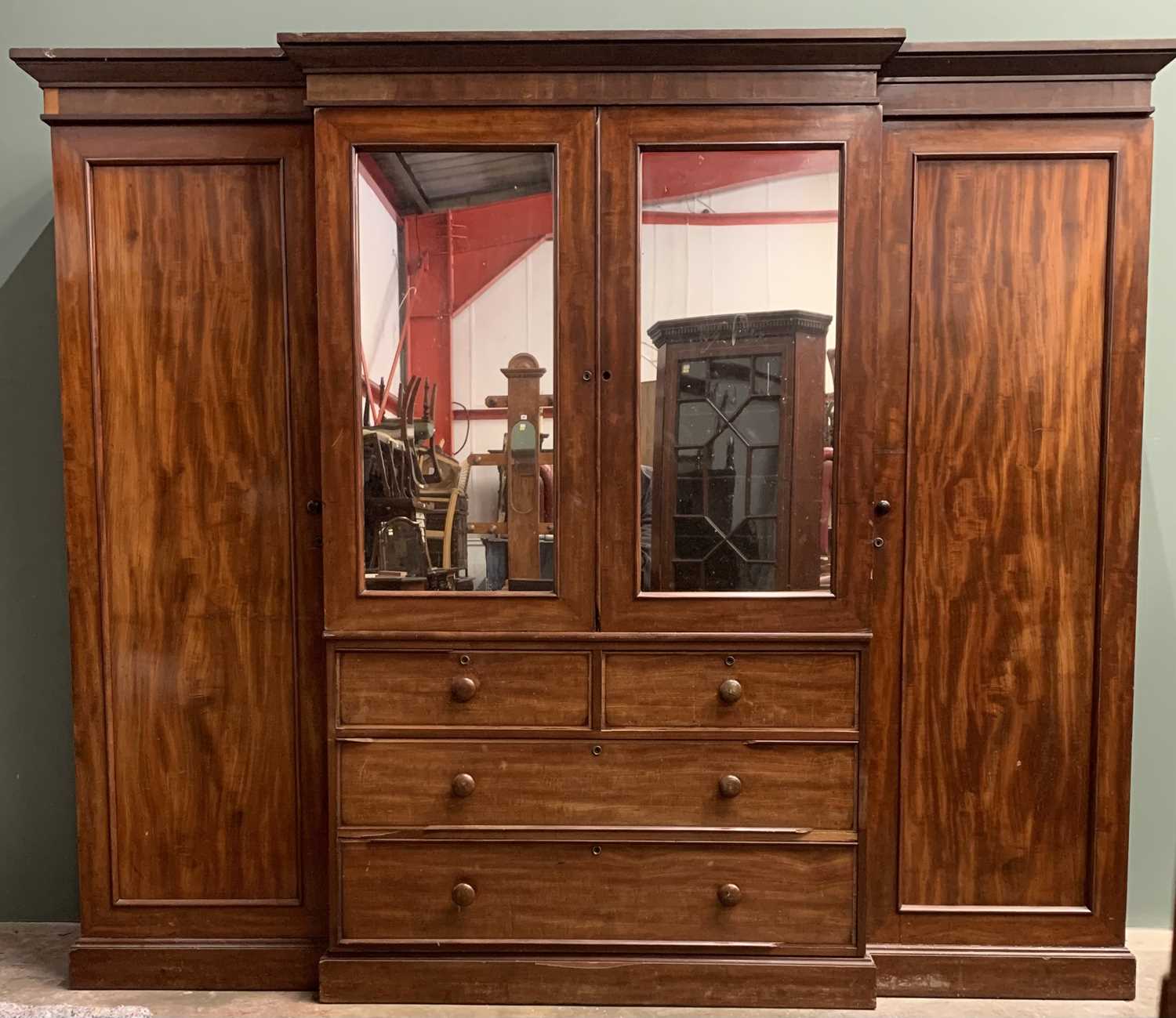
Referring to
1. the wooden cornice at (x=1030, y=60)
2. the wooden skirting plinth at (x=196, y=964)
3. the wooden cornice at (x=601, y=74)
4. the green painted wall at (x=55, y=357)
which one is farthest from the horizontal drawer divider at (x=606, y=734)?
the wooden cornice at (x=1030, y=60)

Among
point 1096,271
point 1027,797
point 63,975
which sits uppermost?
point 1096,271

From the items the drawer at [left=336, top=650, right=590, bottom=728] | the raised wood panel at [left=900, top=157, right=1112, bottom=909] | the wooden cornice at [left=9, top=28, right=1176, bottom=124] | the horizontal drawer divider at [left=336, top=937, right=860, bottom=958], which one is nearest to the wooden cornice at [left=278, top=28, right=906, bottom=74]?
the wooden cornice at [left=9, top=28, right=1176, bottom=124]

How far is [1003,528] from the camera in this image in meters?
1.91

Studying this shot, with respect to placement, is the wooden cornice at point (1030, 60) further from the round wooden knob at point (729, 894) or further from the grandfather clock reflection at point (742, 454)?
the round wooden knob at point (729, 894)

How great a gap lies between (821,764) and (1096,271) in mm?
1253

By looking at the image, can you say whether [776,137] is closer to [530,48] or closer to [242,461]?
[530,48]

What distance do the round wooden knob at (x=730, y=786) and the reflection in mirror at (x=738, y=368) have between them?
418mm

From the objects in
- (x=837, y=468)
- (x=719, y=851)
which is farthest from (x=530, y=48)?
(x=719, y=851)

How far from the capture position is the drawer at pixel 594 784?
73.0 inches

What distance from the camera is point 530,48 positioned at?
1711 mm

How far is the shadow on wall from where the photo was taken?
2279 mm

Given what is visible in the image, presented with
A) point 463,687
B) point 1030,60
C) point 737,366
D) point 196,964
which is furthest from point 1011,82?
point 196,964

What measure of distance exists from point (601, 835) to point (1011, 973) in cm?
102

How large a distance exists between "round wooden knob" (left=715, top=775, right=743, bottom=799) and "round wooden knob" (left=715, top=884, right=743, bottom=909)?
0.20 meters
